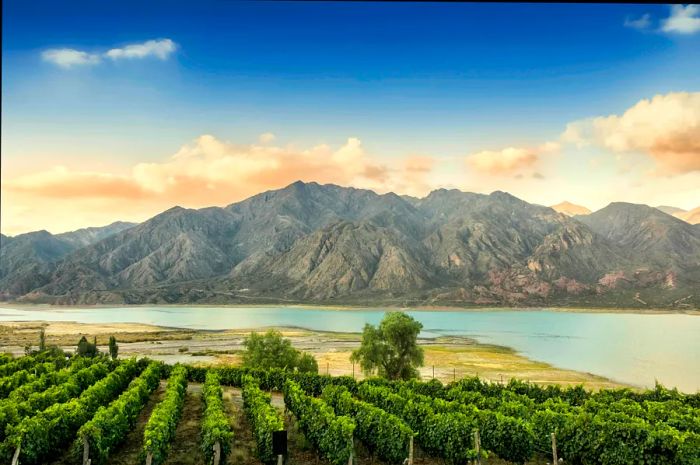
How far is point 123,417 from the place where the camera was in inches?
1144

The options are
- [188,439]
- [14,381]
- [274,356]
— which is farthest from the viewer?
[274,356]

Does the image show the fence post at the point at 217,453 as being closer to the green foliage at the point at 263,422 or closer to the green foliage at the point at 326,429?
the green foliage at the point at 263,422

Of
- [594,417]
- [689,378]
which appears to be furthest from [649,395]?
[689,378]

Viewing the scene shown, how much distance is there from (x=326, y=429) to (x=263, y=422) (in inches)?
140

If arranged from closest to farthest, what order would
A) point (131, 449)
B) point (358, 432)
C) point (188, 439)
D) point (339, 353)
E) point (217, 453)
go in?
1. point (217, 453)
2. point (131, 449)
3. point (358, 432)
4. point (188, 439)
5. point (339, 353)

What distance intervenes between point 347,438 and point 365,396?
14.4 metres

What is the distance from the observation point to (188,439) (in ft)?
103

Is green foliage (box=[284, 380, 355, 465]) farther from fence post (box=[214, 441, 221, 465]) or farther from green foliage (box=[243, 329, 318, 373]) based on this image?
green foliage (box=[243, 329, 318, 373])

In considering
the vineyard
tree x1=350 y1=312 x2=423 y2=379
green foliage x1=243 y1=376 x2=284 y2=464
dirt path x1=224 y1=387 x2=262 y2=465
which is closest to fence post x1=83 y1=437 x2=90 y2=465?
the vineyard

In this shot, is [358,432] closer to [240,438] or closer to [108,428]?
[240,438]

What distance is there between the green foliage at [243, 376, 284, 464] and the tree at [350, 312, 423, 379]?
28.3 meters

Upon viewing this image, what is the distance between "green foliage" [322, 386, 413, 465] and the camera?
25828mm

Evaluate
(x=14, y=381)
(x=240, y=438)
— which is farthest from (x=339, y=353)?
(x=240, y=438)

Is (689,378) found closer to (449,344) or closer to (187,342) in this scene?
(449,344)
